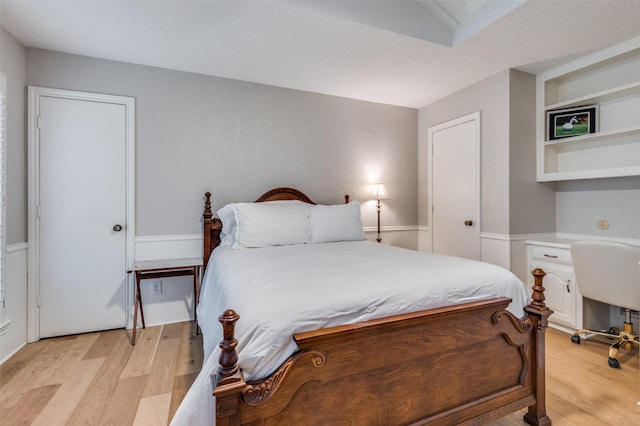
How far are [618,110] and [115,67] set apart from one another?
4399 mm

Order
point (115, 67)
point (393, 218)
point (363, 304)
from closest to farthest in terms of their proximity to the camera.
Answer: point (363, 304), point (115, 67), point (393, 218)

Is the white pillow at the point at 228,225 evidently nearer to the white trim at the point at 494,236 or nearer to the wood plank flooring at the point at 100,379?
the wood plank flooring at the point at 100,379

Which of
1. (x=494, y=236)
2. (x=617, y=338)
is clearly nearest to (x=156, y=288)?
(x=494, y=236)

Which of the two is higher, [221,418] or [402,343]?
[402,343]

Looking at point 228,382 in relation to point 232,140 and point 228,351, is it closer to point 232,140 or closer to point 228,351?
point 228,351

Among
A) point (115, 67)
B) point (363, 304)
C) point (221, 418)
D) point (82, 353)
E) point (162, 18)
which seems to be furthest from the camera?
point (115, 67)

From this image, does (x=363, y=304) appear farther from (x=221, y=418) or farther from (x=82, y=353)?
(x=82, y=353)

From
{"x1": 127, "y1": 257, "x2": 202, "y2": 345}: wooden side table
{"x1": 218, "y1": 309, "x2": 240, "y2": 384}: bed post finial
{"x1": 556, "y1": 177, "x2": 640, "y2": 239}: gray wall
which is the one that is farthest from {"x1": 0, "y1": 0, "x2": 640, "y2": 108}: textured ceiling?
{"x1": 218, "y1": 309, "x2": 240, "y2": 384}: bed post finial

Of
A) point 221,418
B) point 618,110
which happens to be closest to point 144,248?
point 221,418

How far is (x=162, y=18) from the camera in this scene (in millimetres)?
2125

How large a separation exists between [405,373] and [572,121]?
2.89m

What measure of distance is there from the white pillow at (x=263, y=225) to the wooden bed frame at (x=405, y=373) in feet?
4.97

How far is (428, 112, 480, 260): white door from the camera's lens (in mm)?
3209

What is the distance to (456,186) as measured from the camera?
11.3 feet
